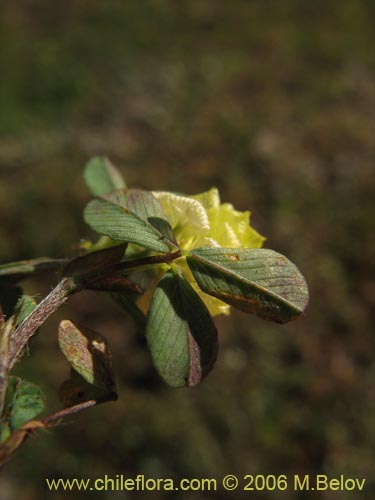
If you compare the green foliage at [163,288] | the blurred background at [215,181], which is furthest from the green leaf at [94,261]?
the blurred background at [215,181]

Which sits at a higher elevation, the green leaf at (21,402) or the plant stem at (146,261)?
the plant stem at (146,261)

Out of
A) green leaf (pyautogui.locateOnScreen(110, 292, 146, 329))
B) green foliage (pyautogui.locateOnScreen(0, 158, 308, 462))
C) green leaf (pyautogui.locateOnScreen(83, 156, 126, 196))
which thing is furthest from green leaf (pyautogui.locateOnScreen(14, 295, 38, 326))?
→ green leaf (pyautogui.locateOnScreen(83, 156, 126, 196))

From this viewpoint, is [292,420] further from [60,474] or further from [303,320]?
[60,474]

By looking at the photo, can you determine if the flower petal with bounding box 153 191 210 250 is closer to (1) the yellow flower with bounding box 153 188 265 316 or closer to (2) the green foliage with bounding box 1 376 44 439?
(1) the yellow flower with bounding box 153 188 265 316

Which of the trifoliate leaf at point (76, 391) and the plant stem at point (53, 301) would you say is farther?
the trifoliate leaf at point (76, 391)

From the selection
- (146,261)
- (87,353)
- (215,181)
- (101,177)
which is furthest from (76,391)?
(215,181)

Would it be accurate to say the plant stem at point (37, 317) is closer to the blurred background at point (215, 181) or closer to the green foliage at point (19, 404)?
the green foliage at point (19, 404)

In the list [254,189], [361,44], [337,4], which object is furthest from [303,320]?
[337,4]
